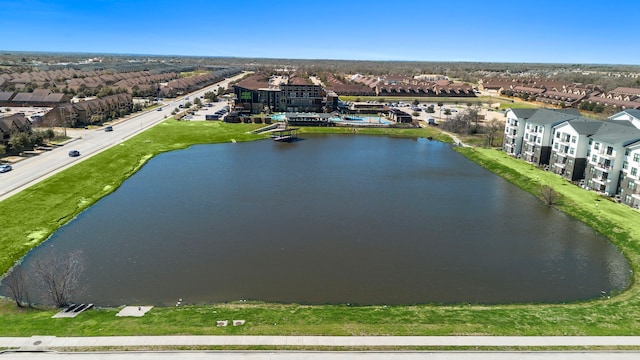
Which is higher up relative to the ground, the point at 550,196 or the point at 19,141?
the point at 19,141

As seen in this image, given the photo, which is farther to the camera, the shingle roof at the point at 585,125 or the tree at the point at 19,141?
the tree at the point at 19,141

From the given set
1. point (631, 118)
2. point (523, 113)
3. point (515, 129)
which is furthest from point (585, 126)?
point (515, 129)

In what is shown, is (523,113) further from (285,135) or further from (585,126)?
(285,135)

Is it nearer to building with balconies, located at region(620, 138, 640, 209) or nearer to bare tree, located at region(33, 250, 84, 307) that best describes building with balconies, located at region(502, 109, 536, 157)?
building with balconies, located at region(620, 138, 640, 209)

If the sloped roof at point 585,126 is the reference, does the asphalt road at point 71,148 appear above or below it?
below

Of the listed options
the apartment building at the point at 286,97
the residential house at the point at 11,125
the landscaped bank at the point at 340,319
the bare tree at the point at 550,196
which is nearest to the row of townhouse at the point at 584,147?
the bare tree at the point at 550,196

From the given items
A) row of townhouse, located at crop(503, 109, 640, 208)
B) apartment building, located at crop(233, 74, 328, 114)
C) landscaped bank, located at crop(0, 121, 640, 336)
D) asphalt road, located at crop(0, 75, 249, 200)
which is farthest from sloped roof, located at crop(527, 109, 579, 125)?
asphalt road, located at crop(0, 75, 249, 200)

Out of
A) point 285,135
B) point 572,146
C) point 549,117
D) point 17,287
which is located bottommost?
point 17,287
